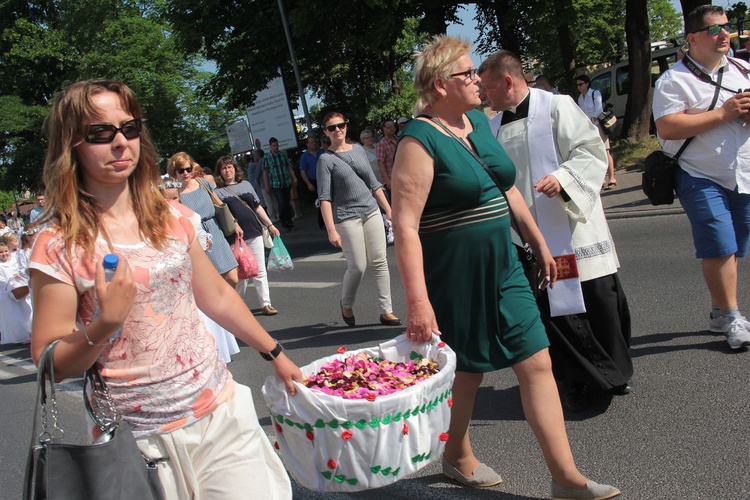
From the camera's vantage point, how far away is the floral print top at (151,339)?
6.69 ft

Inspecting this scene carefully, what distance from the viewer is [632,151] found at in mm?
15422

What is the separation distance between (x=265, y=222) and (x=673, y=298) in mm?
4339

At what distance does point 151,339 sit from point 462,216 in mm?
1451

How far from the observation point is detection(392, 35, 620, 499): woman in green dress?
10.0 ft

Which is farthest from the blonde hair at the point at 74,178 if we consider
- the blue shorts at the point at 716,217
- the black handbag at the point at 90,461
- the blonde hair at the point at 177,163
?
the blonde hair at the point at 177,163

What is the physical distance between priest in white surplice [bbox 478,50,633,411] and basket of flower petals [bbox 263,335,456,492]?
1533mm

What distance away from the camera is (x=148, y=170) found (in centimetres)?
235

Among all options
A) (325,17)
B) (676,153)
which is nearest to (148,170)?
(676,153)

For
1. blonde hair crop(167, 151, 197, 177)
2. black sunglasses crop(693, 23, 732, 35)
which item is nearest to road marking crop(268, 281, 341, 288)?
blonde hair crop(167, 151, 197, 177)

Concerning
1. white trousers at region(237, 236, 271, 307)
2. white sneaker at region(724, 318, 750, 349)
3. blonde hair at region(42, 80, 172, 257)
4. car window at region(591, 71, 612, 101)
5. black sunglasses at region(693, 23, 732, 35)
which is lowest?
white sneaker at region(724, 318, 750, 349)

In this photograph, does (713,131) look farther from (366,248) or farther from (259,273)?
(259,273)

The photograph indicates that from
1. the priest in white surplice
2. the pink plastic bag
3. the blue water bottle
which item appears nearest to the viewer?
the blue water bottle

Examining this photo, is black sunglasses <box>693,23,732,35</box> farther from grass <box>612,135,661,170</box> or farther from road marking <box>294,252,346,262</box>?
grass <box>612,135,661,170</box>

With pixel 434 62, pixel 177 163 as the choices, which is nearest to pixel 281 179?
pixel 177 163
